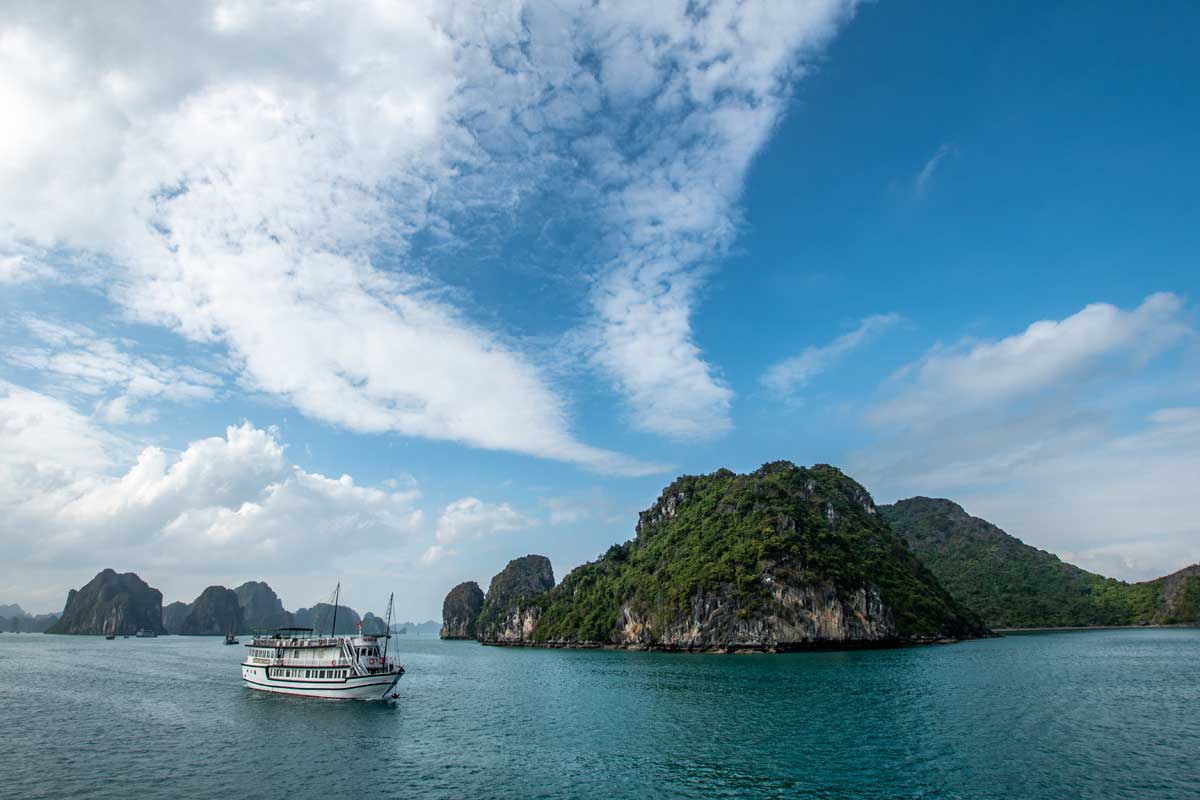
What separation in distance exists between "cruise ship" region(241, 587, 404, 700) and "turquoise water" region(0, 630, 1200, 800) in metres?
2.13

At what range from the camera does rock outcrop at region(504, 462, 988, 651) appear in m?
134

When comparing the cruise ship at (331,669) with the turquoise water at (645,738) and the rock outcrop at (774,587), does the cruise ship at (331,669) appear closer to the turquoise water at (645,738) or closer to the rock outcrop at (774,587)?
the turquoise water at (645,738)

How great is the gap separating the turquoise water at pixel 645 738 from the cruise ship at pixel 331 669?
2.13 meters

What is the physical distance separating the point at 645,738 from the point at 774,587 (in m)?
95.3

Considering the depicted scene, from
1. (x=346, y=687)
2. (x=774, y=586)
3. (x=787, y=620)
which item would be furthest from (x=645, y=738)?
(x=774, y=586)

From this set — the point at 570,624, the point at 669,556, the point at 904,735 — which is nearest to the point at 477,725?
the point at 904,735

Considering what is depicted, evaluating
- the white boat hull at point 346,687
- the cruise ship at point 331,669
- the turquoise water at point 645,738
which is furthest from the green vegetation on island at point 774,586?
the cruise ship at point 331,669

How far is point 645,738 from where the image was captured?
48.5 meters

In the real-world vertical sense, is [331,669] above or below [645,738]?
above

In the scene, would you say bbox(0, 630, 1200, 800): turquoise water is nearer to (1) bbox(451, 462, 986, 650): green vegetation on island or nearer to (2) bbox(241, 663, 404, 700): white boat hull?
(2) bbox(241, 663, 404, 700): white boat hull

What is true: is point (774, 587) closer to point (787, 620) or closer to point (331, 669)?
point (787, 620)

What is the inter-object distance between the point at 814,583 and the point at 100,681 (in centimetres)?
12603

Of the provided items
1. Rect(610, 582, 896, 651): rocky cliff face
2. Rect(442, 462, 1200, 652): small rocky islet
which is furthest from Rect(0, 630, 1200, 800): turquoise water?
Rect(442, 462, 1200, 652): small rocky islet

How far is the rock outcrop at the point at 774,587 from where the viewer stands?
134 meters
